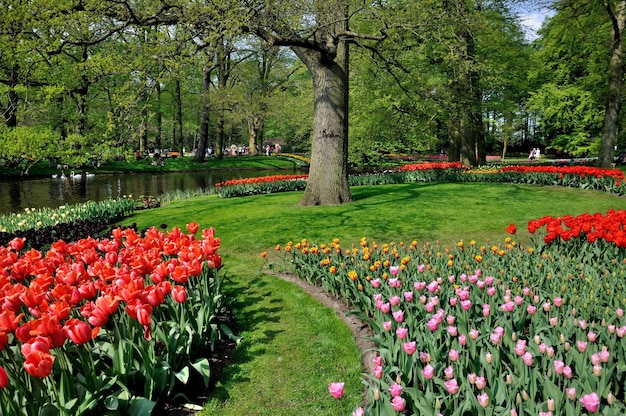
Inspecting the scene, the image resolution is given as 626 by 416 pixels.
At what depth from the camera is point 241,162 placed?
45.1m

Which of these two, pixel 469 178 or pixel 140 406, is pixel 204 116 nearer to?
pixel 469 178

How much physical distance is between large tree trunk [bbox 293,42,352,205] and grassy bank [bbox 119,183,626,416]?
2.33ft

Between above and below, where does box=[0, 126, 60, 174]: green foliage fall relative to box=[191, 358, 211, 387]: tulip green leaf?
above

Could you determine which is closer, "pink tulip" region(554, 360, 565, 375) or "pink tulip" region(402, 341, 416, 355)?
"pink tulip" region(554, 360, 565, 375)

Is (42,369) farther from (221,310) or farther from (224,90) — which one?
(224,90)

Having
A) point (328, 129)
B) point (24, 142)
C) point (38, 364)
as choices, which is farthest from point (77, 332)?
point (24, 142)

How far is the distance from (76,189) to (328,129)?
751 inches

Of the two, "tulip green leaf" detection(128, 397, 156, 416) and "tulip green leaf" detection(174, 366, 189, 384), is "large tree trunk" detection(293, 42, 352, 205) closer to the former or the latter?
"tulip green leaf" detection(174, 366, 189, 384)

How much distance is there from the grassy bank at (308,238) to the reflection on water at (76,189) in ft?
28.7

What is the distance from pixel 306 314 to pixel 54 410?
2.98 m

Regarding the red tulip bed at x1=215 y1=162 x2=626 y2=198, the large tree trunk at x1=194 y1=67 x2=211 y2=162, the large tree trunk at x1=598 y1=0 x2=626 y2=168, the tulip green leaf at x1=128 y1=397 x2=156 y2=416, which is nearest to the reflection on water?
the red tulip bed at x1=215 y1=162 x2=626 y2=198

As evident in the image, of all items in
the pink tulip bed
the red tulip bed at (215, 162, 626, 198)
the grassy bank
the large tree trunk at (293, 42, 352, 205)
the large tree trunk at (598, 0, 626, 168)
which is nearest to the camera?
the pink tulip bed

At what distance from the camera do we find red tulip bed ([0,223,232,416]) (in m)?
2.59

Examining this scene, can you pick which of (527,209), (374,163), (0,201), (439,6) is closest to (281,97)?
(374,163)
